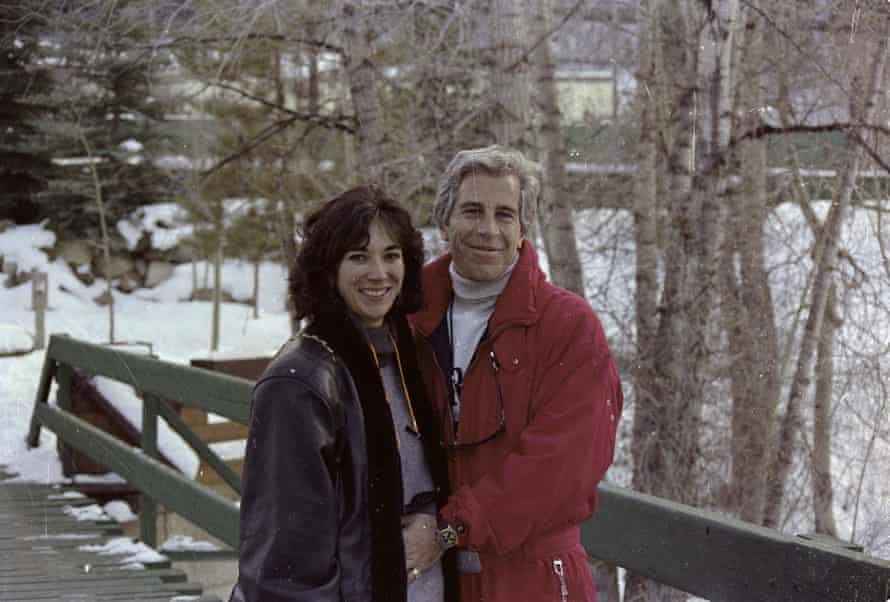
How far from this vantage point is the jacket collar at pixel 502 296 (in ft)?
8.54

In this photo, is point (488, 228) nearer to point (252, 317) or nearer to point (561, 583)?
point (561, 583)

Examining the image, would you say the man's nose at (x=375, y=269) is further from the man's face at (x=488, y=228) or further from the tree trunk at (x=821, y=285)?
the tree trunk at (x=821, y=285)

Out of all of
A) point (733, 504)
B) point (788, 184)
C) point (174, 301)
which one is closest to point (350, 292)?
point (733, 504)

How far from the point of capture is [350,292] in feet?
8.07

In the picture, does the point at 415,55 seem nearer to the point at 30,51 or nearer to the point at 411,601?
the point at 30,51

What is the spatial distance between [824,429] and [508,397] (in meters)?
9.15

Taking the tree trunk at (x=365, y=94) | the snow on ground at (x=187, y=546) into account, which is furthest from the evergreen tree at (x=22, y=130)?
the snow on ground at (x=187, y=546)

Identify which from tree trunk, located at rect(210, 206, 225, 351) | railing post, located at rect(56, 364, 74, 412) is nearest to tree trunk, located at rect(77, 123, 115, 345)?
tree trunk, located at rect(210, 206, 225, 351)

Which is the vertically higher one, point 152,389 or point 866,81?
point 866,81

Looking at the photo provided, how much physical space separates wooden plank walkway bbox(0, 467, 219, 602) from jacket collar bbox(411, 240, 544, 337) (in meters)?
2.86

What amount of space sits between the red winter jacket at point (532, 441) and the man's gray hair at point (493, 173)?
0.60ft

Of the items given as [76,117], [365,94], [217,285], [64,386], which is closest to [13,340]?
[64,386]

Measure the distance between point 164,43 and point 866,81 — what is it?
5577 millimetres

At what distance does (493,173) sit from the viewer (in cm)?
271
